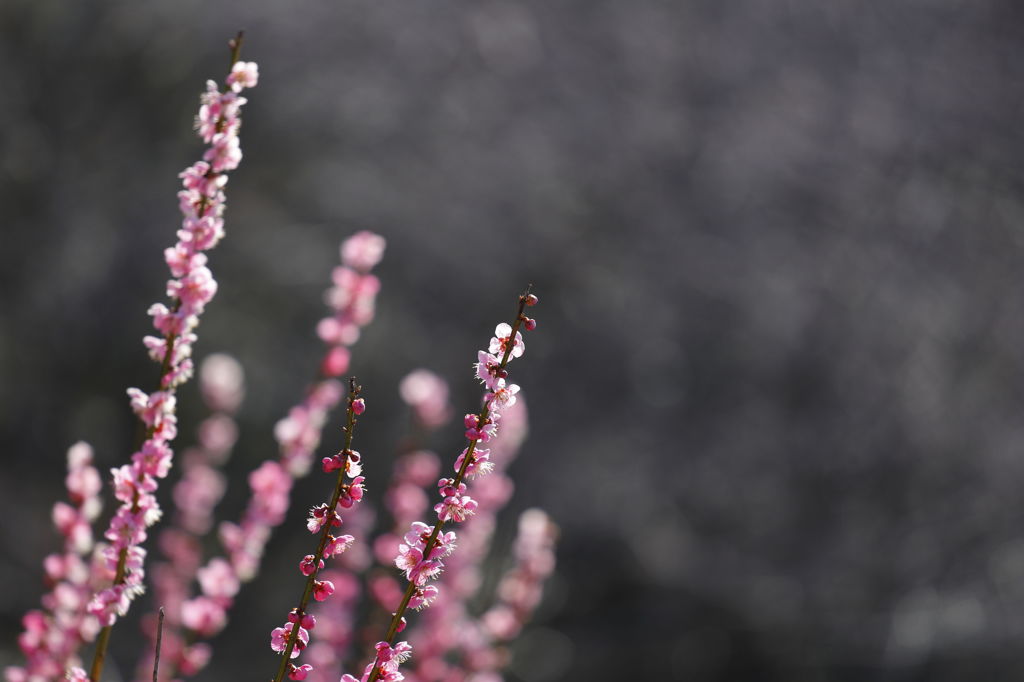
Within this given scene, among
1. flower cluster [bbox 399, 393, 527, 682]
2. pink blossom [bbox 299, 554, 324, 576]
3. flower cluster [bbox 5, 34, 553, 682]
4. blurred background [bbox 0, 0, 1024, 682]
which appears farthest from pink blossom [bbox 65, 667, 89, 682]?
blurred background [bbox 0, 0, 1024, 682]

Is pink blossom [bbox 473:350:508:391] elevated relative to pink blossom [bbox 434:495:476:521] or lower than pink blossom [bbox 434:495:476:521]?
elevated

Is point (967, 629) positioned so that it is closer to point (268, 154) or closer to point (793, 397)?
point (793, 397)

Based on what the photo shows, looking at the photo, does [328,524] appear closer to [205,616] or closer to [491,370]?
[491,370]

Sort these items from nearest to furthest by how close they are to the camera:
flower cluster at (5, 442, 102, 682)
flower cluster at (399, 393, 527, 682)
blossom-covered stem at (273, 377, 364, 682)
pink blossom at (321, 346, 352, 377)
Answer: blossom-covered stem at (273, 377, 364, 682)
flower cluster at (5, 442, 102, 682)
pink blossom at (321, 346, 352, 377)
flower cluster at (399, 393, 527, 682)

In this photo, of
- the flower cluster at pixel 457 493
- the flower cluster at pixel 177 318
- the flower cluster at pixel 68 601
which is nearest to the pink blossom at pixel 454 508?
the flower cluster at pixel 457 493

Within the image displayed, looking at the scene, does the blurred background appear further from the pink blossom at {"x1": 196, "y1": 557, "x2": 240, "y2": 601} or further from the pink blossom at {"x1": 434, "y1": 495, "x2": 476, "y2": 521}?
the pink blossom at {"x1": 434, "y1": 495, "x2": 476, "y2": 521}

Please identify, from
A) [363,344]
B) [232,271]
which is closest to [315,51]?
[232,271]

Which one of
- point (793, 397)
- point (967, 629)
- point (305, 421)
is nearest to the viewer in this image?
point (305, 421)
